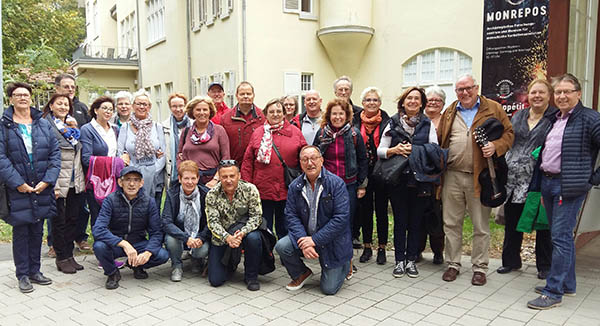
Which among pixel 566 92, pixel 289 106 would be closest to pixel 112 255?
pixel 289 106

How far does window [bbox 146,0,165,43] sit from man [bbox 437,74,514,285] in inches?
738

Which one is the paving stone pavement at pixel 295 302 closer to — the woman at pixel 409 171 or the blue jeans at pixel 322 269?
the blue jeans at pixel 322 269

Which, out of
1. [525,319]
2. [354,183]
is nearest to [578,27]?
[354,183]

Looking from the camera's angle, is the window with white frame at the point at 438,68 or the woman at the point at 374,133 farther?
the window with white frame at the point at 438,68

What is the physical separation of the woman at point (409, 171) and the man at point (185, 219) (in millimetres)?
2066

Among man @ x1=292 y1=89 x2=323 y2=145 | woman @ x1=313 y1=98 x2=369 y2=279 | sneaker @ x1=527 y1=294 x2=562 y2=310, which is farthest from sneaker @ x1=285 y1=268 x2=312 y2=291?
sneaker @ x1=527 y1=294 x2=562 y2=310

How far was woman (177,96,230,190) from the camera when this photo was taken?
561 centimetres

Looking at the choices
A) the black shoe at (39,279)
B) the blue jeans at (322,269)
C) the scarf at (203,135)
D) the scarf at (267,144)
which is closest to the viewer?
the blue jeans at (322,269)

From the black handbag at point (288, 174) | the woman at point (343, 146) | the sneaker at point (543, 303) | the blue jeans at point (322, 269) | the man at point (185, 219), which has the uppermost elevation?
the woman at point (343, 146)

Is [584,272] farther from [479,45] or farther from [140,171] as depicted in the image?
[479,45]

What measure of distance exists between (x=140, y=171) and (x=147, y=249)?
91cm

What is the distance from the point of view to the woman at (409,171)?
518cm

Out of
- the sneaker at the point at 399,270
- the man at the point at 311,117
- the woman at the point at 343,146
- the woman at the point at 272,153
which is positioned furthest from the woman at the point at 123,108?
the sneaker at the point at 399,270

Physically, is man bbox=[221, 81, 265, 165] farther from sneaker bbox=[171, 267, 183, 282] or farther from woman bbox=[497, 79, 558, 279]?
woman bbox=[497, 79, 558, 279]
